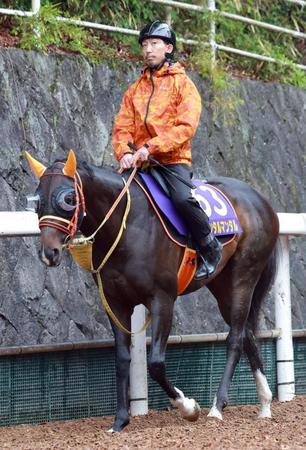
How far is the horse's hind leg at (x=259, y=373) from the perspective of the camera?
26.3ft

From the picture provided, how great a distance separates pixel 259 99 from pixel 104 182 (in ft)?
20.0

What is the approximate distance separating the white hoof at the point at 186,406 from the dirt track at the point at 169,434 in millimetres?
66

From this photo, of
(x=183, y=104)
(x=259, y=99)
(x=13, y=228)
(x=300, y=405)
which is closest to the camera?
(x=13, y=228)

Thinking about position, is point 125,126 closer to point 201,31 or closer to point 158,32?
point 158,32

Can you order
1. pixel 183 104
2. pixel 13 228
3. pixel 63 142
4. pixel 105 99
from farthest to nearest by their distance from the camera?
1. pixel 105 99
2. pixel 63 142
3. pixel 183 104
4. pixel 13 228

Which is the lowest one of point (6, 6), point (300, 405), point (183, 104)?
point (300, 405)

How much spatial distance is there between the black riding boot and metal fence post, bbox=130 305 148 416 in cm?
51

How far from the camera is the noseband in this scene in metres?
6.73

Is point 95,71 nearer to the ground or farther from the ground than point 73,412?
farther from the ground

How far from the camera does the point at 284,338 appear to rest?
884cm

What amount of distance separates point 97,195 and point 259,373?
6.91 ft

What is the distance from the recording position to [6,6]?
1098 cm

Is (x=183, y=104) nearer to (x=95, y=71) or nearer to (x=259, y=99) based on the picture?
(x=95, y=71)

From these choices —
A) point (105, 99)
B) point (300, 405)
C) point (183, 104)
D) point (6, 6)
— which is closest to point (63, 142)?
point (105, 99)
